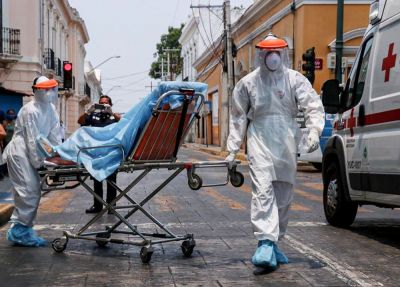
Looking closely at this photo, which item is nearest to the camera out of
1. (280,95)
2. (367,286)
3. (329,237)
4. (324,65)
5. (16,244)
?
(367,286)

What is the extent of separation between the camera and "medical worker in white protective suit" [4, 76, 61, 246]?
6.91m

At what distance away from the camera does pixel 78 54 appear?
53.4 m

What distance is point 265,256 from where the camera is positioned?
5.60 metres

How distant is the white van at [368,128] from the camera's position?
22.2 ft

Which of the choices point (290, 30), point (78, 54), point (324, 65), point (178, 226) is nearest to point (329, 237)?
point (178, 226)

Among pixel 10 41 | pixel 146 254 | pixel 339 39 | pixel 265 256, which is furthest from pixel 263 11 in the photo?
pixel 265 256

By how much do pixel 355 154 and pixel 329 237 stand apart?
1011mm

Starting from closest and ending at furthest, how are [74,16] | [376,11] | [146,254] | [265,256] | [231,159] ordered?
[265,256] → [231,159] → [146,254] → [376,11] → [74,16]

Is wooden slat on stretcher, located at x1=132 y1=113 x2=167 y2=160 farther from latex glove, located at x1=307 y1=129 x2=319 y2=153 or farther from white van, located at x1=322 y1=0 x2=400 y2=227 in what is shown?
white van, located at x1=322 y1=0 x2=400 y2=227

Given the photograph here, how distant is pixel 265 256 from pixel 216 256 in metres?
0.95

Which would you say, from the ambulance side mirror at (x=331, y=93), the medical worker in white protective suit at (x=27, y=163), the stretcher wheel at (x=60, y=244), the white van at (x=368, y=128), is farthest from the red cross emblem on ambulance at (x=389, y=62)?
the stretcher wheel at (x=60, y=244)

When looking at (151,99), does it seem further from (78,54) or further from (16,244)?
(78,54)

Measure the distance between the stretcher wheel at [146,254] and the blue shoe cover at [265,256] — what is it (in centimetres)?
98

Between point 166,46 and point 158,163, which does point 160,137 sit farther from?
point 166,46
